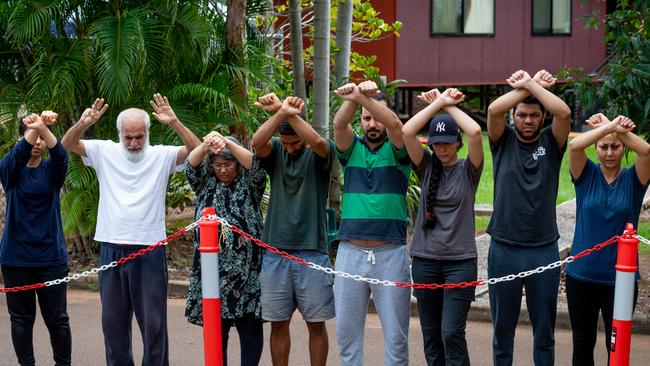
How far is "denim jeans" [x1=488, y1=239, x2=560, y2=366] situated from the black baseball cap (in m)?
0.69

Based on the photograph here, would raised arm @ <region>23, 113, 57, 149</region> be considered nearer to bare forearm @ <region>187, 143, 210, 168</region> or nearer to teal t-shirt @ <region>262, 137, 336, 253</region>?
bare forearm @ <region>187, 143, 210, 168</region>

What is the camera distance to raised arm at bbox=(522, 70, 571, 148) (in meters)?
6.05

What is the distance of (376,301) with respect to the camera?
6434 mm

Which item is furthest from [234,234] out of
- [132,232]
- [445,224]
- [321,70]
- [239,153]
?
[321,70]

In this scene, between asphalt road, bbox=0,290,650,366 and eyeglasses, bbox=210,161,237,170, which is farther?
asphalt road, bbox=0,290,650,366

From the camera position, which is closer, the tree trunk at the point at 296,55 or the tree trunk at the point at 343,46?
the tree trunk at the point at 296,55

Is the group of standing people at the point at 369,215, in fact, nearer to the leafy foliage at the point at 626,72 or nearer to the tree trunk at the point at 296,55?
the leafy foliage at the point at 626,72

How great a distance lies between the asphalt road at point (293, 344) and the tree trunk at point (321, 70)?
7.52ft

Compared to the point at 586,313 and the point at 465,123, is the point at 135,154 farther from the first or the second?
the point at 586,313

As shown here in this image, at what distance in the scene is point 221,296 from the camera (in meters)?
6.46

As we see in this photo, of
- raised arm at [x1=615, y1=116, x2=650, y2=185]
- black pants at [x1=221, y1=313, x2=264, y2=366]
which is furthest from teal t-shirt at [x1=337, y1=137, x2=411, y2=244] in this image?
raised arm at [x1=615, y1=116, x2=650, y2=185]

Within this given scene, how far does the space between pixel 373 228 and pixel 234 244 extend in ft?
2.94

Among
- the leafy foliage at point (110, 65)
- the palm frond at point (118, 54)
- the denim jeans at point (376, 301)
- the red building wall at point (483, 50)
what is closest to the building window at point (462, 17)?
the red building wall at point (483, 50)

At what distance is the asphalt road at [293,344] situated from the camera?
25.2 ft
